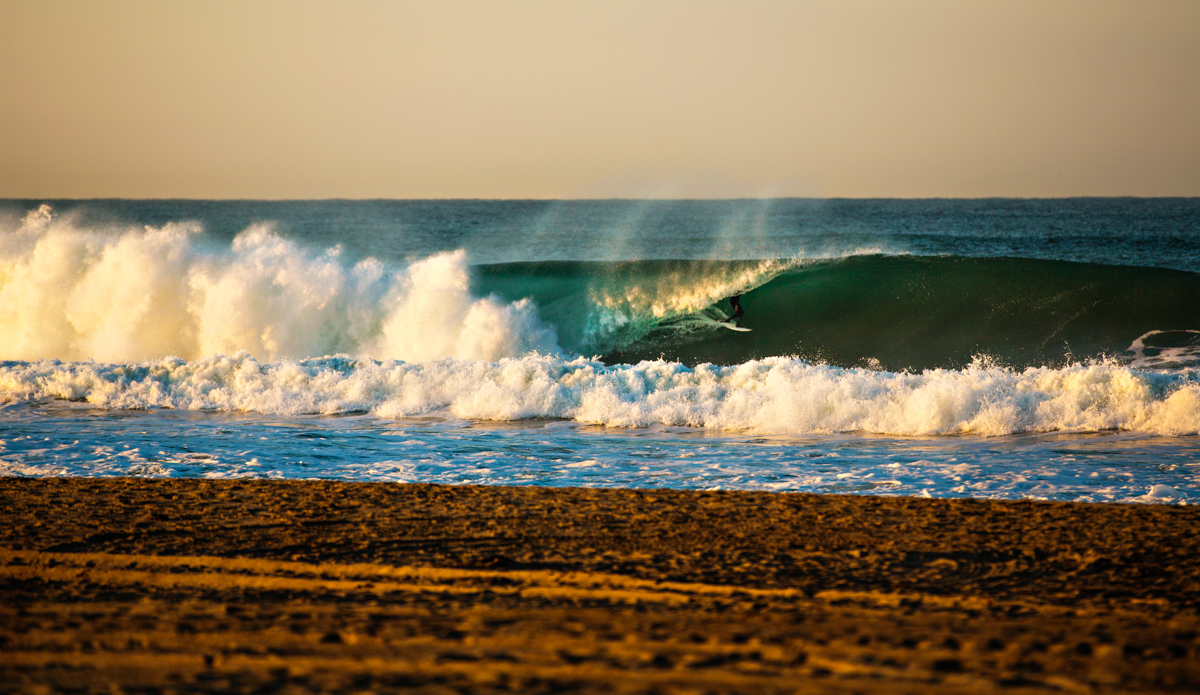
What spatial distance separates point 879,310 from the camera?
15500mm

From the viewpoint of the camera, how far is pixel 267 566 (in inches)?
165

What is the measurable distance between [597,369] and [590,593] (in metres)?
6.91

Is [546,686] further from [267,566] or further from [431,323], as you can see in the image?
[431,323]

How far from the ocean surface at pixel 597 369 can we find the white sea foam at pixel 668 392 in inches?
1.3

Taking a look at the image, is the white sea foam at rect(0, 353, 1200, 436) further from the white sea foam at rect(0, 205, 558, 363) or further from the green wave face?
the green wave face

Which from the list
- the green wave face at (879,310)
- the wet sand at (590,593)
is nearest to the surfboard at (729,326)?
the green wave face at (879,310)

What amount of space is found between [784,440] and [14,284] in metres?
15.7

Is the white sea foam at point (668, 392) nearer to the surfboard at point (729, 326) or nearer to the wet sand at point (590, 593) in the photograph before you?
the wet sand at point (590, 593)

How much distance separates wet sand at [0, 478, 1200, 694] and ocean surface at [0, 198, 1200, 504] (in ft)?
4.23

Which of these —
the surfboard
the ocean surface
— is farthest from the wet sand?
the surfboard

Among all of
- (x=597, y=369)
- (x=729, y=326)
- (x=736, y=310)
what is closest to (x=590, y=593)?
(x=597, y=369)

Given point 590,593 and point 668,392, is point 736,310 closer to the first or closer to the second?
point 668,392

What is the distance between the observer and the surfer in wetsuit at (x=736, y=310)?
15.7 metres

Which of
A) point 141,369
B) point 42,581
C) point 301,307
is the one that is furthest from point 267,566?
point 301,307
